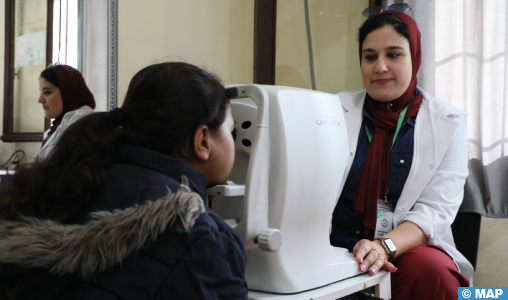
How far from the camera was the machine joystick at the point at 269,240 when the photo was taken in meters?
0.77

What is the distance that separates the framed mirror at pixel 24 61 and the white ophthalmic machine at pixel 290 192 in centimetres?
109

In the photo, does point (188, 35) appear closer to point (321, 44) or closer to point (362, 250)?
point (321, 44)

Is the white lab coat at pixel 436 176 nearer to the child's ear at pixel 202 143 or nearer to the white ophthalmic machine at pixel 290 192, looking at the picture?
the white ophthalmic machine at pixel 290 192

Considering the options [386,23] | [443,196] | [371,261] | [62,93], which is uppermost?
[386,23]

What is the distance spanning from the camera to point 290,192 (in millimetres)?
815

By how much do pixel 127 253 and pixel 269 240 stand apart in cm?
26

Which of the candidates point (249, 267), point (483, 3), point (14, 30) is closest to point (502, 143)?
point (483, 3)

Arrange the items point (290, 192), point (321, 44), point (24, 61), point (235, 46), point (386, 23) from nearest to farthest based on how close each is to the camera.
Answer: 1. point (290, 192)
2. point (386, 23)
3. point (24, 61)
4. point (235, 46)
5. point (321, 44)

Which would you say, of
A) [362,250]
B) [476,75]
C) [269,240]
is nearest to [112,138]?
[269,240]

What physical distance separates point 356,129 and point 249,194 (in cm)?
72

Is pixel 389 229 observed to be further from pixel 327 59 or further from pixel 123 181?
pixel 327 59

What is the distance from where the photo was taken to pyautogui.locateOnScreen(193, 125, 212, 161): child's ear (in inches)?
29.5

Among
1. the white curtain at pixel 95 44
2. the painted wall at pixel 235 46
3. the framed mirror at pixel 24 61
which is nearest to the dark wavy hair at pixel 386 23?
the painted wall at pixel 235 46

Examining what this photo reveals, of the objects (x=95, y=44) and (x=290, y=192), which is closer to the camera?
(x=290, y=192)
